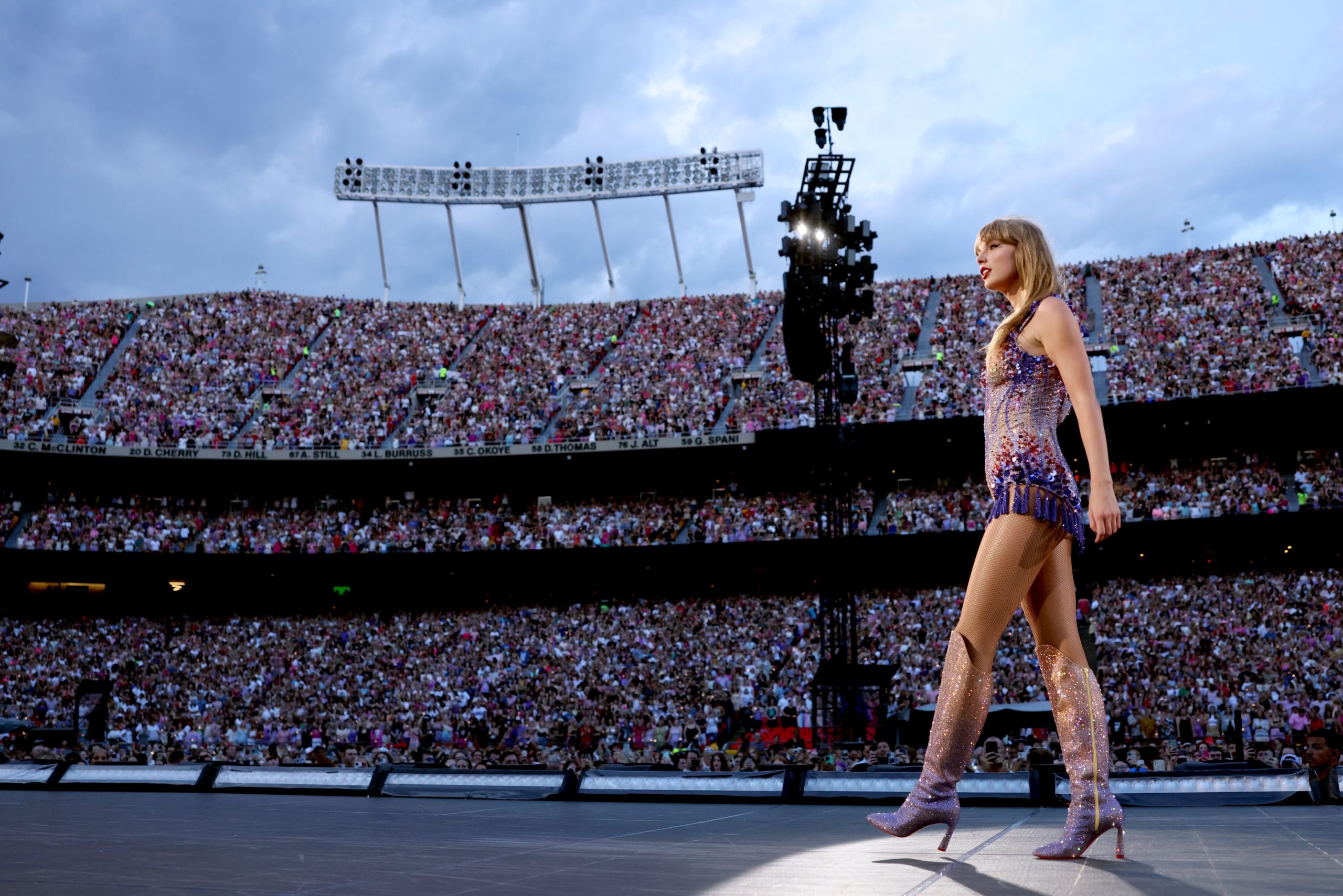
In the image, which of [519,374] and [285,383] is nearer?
[285,383]

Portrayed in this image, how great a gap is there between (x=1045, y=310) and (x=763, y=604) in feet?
95.1

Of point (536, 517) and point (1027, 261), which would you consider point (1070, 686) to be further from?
point (536, 517)

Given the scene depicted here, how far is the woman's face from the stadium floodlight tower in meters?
40.4

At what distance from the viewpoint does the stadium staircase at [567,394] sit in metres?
37.2

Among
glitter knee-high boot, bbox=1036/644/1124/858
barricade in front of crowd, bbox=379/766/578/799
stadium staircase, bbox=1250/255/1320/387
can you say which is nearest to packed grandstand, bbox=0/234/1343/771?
stadium staircase, bbox=1250/255/1320/387

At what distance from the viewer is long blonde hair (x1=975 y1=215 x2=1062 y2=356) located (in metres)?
4.36

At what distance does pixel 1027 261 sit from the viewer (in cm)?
445

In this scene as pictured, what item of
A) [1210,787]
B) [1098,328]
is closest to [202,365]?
[1098,328]

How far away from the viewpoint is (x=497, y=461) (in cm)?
3766

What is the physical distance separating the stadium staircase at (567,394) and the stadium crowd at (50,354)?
15.9m

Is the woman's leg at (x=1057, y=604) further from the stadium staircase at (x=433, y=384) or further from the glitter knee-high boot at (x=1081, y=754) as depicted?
the stadium staircase at (x=433, y=384)

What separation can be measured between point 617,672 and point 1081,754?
86.1ft

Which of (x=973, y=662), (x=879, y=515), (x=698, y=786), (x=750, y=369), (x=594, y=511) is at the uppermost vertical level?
(x=750, y=369)

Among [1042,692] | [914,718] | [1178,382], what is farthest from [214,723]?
[1178,382]
